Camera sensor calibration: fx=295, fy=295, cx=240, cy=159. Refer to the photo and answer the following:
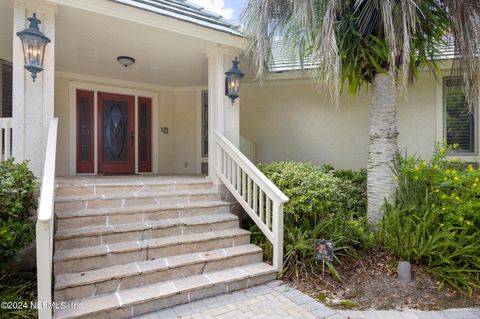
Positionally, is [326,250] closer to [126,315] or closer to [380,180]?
[380,180]

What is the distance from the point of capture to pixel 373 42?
14.1 ft

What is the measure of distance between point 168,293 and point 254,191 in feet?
5.75

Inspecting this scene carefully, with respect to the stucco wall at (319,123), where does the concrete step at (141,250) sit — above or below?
below

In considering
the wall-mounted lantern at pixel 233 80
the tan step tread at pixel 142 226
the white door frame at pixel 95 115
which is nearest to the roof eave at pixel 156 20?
the wall-mounted lantern at pixel 233 80

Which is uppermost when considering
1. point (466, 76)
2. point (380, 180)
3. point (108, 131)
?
point (466, 76)

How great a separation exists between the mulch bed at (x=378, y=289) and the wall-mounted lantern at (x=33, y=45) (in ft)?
13.7

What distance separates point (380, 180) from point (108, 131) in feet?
20.5

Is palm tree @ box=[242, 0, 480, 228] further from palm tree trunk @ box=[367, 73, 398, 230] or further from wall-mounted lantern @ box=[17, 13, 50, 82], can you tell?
wall-mounted lantern @ box=[17, 13, 50, 82]

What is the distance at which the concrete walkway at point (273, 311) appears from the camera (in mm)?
2943

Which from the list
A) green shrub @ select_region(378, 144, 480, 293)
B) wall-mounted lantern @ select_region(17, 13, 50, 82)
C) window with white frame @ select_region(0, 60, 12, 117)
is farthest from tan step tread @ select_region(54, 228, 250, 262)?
window with white frame @ select_region(0, 60, 12, 117)

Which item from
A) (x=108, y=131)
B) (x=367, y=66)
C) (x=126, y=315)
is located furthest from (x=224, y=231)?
(x=108, y=131)

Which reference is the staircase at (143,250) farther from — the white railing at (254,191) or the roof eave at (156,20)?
the roof eave at (156,20)

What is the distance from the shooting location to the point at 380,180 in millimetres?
4422

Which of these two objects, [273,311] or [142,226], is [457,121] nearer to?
[273,311]
